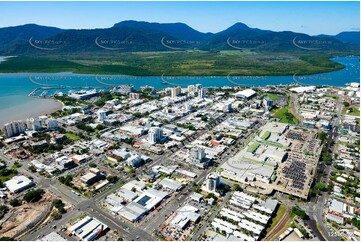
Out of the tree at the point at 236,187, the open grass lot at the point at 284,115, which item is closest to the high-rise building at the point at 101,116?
the tree at the point at 236,187

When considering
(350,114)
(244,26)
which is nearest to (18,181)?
(350,114)

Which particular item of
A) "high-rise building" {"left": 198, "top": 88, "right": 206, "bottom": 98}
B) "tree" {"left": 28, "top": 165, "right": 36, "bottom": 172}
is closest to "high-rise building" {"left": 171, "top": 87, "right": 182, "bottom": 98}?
"high-rise building" {"left": 198, "top": 88, "right": 206, "bottom": 98}

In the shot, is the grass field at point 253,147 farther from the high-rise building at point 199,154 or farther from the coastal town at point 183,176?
the high-rise building at point 199,154

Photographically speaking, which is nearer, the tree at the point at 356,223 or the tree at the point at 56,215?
the tree at the point at 356,223

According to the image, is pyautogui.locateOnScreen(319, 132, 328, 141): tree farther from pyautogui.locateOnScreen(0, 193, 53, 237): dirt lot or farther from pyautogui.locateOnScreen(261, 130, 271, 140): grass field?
pyautogui.locateOnScreen(0, 193, 53, 237): dirt lot

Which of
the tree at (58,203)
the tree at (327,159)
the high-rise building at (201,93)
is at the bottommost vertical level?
the tree at (58,203)

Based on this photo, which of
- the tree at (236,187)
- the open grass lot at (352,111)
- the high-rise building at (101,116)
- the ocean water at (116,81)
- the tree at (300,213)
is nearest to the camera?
the tree at (300,213)

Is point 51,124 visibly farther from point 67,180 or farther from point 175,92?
point 175,92
